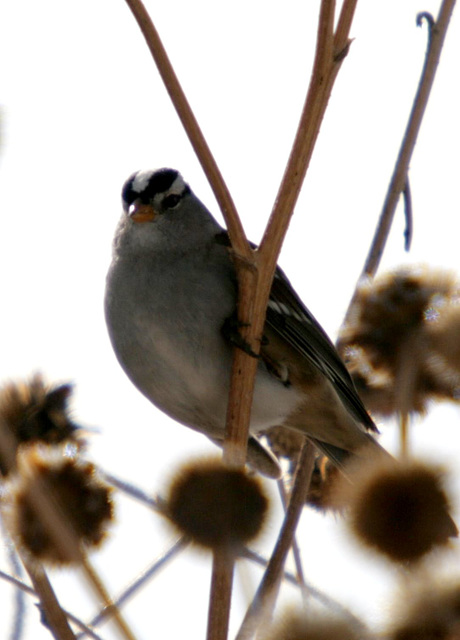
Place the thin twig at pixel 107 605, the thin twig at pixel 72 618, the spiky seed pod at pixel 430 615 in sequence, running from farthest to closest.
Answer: the thin twig at pixel 72 618 → the thin twig at pixel 107 605 → the spiky seed pod at pixel 430 615

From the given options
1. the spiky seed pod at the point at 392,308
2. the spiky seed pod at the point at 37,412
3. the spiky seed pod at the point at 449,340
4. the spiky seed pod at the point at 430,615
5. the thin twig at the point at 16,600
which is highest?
the spiky seed pod at the point at 392,308

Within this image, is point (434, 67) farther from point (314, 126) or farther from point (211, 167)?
point (211, 167)

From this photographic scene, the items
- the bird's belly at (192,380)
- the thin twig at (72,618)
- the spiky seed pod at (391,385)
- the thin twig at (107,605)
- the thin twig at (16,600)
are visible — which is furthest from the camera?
the bird's belly at (192,380)

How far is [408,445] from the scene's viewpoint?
4.68ft

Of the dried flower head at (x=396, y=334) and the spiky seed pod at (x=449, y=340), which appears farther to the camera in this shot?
the dried flower head at (x=396, y=334)

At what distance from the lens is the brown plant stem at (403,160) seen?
2.08 meters

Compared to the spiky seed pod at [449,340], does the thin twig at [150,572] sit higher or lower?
lower

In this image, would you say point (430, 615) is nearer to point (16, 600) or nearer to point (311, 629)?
point (311, 629)

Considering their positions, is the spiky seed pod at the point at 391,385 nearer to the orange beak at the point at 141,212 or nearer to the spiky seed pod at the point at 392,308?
the spiky seed pod at the point at 392,308

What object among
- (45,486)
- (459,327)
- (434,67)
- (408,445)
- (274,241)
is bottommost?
(45,486)

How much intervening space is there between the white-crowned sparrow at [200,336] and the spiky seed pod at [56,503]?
0.74 metres

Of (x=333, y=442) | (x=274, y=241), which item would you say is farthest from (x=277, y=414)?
(x=274, y=241)

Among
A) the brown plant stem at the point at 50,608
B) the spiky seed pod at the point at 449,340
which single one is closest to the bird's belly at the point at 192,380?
the spiky seed pod at the point at 449,340

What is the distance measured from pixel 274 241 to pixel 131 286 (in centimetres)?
106
